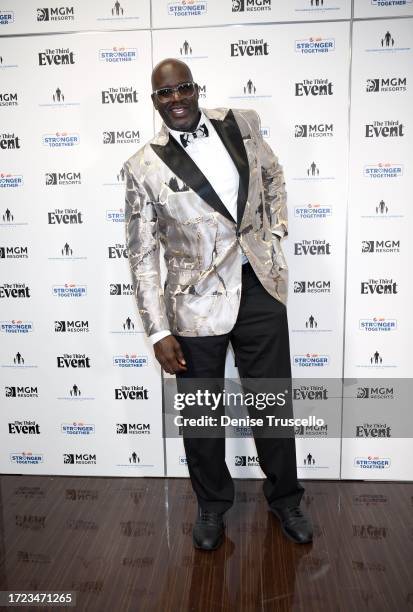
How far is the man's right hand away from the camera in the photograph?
77.2 inches

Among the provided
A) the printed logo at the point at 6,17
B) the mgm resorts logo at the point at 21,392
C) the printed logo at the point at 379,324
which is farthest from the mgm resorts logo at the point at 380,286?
the printed logo at the point at 6,17

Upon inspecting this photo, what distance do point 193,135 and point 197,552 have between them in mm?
Answer: 1619

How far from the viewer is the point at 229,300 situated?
1982 millimetres

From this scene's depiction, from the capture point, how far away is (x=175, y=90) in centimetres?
188

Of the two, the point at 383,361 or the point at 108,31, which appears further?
the point at 383,361

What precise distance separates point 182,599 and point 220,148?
162 centimetres

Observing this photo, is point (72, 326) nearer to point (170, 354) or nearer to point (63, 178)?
point (63, 178)

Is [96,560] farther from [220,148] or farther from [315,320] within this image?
[220,148]

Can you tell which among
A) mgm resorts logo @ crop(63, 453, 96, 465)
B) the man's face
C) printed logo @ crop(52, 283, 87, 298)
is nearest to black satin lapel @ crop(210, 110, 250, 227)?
the man's face

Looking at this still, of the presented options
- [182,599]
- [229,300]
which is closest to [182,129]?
[229,300]

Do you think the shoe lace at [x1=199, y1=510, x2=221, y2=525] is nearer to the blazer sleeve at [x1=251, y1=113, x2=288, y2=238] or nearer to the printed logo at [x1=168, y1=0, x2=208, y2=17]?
the blazer sleeve at [x1=251, y1=113, x2=288, y2=238]

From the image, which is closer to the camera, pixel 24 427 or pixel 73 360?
pixel 73 360

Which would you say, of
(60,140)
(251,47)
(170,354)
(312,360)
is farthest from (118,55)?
(312,360)

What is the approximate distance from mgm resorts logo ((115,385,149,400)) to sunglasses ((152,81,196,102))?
141cm
